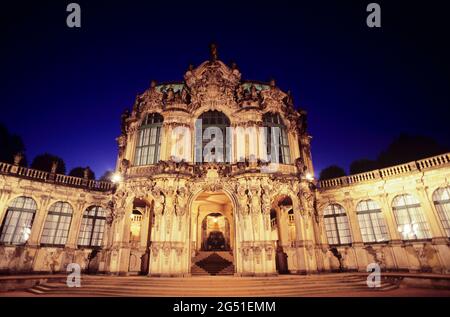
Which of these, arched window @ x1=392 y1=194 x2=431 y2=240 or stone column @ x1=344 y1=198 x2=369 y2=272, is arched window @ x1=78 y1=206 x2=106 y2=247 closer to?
stone column @ x1=344 y1=198 x2=369 y2=272

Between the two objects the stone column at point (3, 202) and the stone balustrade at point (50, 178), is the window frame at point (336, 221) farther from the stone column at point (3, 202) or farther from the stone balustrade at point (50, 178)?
the stone column at point (3, 202)

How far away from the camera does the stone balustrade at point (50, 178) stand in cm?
1797

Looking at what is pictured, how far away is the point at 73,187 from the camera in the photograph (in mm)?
20156

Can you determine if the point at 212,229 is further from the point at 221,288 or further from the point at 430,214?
the point at 430,214

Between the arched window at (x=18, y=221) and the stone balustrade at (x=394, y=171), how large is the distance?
2414 cm

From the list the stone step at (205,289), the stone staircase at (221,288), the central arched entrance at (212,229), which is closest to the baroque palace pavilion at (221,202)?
the central arched entrance at (212,229)

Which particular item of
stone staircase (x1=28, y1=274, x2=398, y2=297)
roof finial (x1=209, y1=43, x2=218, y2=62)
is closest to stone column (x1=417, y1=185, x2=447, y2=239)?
stone staircase (x1=28, y1=274, x2=398, y2=297)

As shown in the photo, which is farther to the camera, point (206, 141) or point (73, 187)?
point (73, 187)

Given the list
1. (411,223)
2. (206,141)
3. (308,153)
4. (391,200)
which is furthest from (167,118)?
(411,223)

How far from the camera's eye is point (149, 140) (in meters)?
19.3

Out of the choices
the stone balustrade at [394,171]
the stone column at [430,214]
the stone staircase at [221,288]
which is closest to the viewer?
the stone staircase at [221,288]

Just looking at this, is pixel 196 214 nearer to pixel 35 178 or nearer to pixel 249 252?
pixel 249 252

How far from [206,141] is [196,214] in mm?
7331

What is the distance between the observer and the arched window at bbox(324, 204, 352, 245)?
63.6 ft
